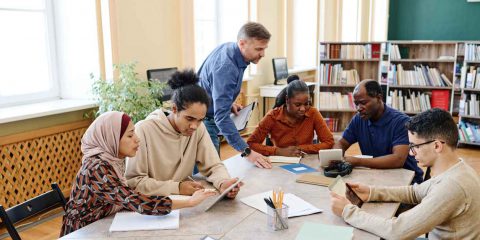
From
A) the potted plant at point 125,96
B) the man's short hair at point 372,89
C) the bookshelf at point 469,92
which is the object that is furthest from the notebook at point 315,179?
the bookshelf at point 469,92

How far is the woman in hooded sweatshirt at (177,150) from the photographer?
211 cm

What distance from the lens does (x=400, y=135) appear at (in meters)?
2.72

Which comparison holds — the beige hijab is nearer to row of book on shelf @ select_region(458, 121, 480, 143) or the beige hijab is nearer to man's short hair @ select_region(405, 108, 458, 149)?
man's short hair @ select_region(405, 108, 458, 149)

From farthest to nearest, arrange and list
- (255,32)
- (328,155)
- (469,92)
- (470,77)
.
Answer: (469,92), (470,77), (255,32), (328,155)

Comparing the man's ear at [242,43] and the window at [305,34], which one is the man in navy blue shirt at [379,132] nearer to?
the man's ear at [242,43]

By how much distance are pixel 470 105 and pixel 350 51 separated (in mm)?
1796

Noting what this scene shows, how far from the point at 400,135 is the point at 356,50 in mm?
3943

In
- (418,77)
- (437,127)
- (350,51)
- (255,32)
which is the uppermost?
(255,32)

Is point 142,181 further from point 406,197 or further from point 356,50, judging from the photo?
point 356,50

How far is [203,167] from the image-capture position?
242cm

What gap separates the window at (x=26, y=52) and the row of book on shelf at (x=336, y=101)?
3.76 meters

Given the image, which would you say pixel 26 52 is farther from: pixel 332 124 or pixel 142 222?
pixel 332 124

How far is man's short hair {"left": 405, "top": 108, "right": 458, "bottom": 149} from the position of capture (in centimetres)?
180

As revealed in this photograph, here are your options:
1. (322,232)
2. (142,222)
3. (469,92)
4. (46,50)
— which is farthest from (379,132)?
(469,92)
